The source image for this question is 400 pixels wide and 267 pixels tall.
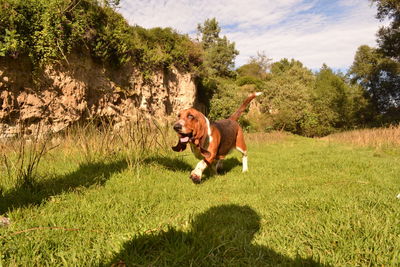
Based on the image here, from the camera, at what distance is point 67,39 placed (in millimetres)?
8641

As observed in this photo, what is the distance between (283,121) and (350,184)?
68.5 feet

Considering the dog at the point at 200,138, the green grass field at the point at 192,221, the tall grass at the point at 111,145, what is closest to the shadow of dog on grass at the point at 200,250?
the green grass field at the point at 192,221

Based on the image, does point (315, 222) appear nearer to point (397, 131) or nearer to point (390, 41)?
point (397, 131)

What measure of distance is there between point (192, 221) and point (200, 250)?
57 cm

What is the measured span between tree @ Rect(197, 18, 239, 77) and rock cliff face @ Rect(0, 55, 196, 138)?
2173 centimetres

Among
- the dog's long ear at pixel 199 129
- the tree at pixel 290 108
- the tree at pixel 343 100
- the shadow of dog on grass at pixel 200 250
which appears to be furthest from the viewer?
the tree at pixel 343 100

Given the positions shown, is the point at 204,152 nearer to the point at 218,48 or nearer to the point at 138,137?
the point at 138,137

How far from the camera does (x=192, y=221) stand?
2.52 m

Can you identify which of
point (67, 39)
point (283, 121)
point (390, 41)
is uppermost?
point (390, 41)

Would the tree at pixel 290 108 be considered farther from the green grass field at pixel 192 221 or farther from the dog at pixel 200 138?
the green grass field at pixel 192 221

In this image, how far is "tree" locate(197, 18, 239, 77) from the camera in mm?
34500

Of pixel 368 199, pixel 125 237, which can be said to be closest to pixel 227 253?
pixel 125 237

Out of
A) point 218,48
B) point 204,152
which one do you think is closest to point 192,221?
point 204,152

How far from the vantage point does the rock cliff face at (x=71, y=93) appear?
752cm
